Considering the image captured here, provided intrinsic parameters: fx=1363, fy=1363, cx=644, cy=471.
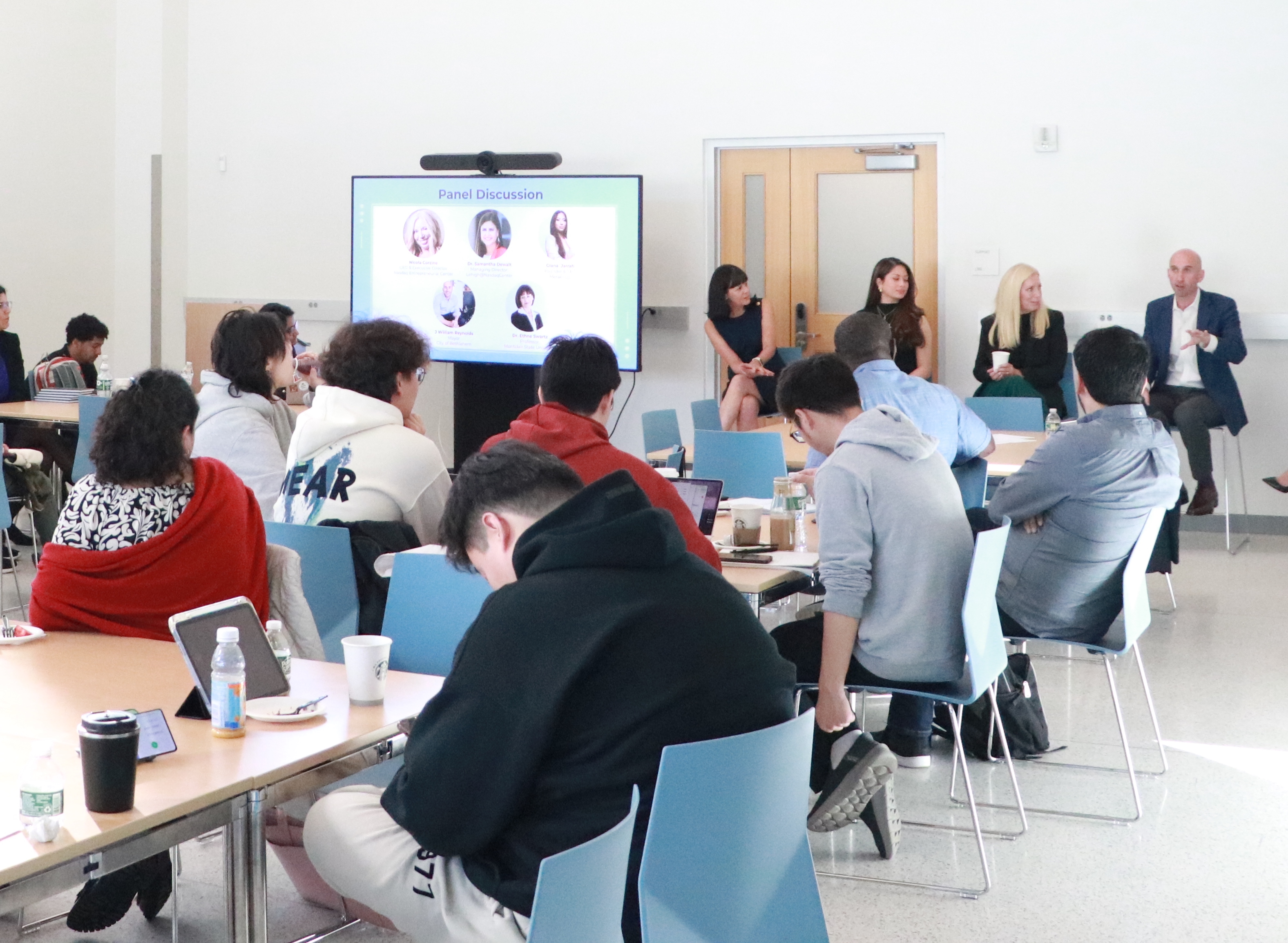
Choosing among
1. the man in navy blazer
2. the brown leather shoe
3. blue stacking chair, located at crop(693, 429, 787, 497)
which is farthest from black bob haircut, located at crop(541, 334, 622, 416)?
the brown leather shoe

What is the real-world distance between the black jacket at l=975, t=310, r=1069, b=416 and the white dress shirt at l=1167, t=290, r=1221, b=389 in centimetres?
58

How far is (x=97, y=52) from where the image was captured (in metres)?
9.95

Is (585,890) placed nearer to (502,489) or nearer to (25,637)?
(502,489)

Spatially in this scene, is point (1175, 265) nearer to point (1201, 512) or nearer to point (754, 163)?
point (1201, 512)

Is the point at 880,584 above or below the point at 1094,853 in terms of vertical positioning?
above

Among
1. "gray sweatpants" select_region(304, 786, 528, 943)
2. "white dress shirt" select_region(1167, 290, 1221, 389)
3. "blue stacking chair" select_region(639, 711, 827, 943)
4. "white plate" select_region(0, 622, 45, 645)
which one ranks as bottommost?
"gray sweatpants" select_region(304, 786, 528, 943)

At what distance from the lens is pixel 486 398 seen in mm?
9023

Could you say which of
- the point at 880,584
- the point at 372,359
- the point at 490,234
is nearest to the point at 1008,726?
the point at 880,584

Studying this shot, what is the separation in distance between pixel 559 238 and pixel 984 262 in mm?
2627

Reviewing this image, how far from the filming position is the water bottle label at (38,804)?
5.43 feet

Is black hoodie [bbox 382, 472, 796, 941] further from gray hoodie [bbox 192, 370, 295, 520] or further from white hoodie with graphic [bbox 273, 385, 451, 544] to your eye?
gray hoodie [bbox 192, 370, 295, 520]

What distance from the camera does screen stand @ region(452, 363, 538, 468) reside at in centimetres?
890

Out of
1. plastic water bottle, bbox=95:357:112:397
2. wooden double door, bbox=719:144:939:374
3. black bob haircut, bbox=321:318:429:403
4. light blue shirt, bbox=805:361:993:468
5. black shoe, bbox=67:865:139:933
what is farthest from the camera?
wooden double door, bbox=719:144:939:374

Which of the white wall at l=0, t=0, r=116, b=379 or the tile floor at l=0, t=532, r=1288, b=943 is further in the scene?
the white wall at l=0, t=0, r=116, b=379
